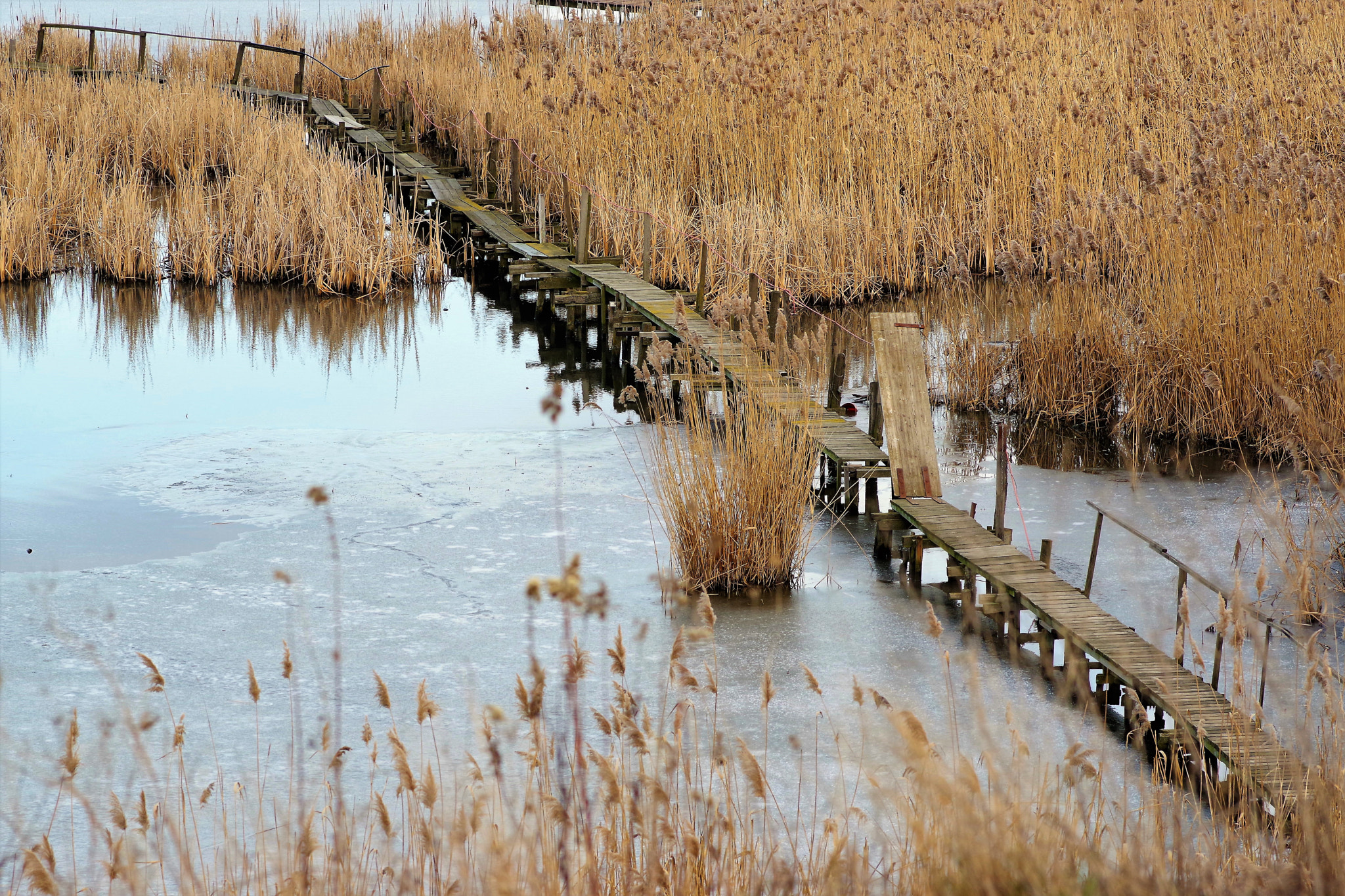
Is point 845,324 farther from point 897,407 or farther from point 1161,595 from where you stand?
point 1161,595

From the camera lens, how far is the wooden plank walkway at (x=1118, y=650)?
3.49 metres

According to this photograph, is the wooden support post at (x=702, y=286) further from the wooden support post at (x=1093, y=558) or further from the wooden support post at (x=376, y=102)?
the wooden support post at (x=376, y=102)

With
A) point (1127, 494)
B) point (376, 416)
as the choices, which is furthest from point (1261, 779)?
point (376, 416)

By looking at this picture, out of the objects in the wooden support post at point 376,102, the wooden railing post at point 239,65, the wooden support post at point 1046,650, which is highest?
the wooden railing post at point 239,65

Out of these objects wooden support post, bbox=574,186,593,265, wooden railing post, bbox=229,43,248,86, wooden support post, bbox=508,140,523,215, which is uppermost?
wooden railing post, bbox=229,43,248,86

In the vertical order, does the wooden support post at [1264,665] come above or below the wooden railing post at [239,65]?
below

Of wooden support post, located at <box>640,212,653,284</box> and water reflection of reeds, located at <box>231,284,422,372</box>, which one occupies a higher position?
wooden support post, located at <box>640,212,653,284</box>

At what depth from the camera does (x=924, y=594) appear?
5.80m

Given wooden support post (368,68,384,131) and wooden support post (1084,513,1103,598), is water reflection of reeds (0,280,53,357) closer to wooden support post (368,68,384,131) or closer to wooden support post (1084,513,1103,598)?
wooden support post (368,68,384,131)

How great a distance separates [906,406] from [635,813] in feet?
14.3

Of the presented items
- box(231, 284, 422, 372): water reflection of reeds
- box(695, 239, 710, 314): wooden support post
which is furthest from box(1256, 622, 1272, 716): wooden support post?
box(231, 284, 422, 372): water reflection of reeds

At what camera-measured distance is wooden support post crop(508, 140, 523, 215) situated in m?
14.2

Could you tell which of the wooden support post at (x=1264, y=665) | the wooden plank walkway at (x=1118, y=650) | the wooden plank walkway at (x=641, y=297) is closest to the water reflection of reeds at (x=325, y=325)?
the wooden plank walkway at (x=641, y=297)

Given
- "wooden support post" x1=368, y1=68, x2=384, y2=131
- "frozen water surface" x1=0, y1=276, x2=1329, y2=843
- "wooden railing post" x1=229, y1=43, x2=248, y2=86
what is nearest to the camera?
"frozen water surface" x1=0, y1=276, x2=1329, y2=843
